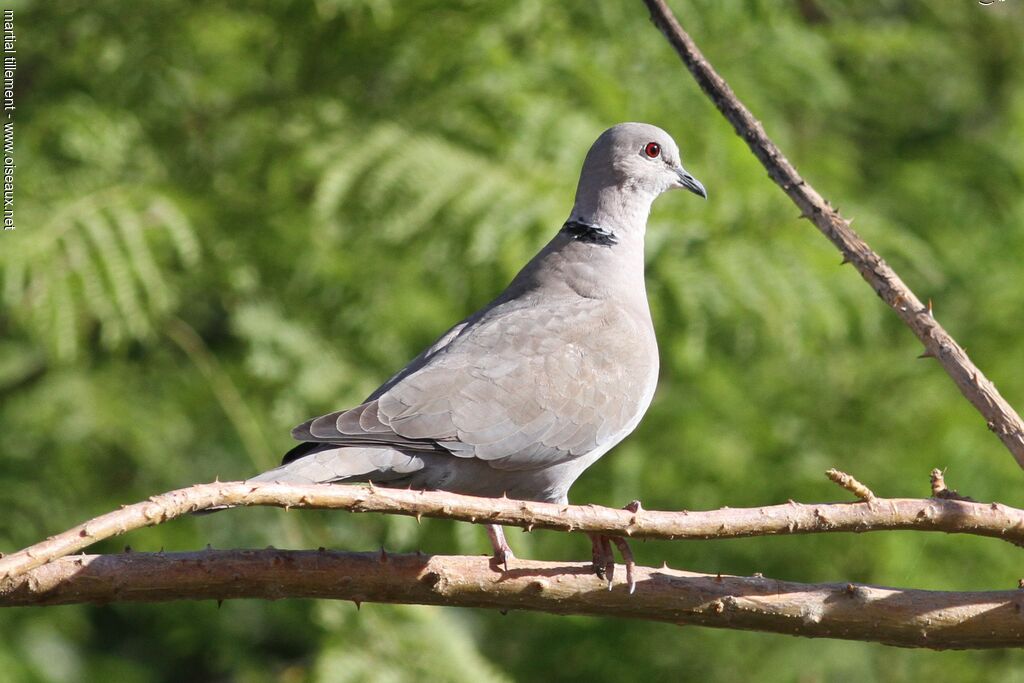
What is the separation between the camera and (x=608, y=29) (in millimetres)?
5891

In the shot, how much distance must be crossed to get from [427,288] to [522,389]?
293 cm

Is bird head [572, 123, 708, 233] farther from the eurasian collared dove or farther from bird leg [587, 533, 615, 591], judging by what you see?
bird leg [587, 533, 615, 591]

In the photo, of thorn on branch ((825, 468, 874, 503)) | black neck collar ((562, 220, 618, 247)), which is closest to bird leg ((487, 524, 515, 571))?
thorn on branch ((825, 468, 874, 503))

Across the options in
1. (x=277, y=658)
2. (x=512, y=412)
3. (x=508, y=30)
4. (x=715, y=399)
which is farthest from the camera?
(x=277, y=658)

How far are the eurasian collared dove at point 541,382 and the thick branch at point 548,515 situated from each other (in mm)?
301

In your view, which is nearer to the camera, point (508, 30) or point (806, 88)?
point (508, 30)

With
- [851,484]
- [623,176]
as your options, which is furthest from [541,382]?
[851,484]

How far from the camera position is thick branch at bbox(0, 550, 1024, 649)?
2.29 meters

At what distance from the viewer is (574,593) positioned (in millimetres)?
2422

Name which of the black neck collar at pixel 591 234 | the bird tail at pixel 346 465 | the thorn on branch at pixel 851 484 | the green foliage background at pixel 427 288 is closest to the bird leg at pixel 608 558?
the thorn on branch at pixel 851 484

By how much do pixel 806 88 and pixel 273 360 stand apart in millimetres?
3200

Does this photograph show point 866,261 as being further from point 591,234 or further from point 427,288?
point 427,288

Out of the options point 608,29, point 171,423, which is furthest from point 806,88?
point 171,423

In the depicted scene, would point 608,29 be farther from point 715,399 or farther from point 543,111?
point 715,399
